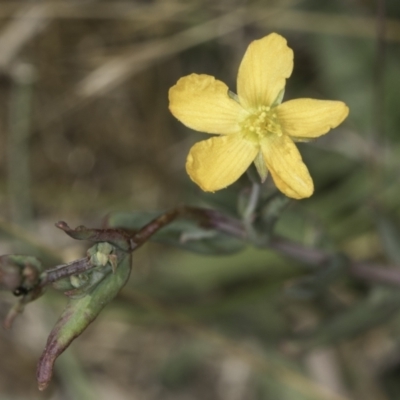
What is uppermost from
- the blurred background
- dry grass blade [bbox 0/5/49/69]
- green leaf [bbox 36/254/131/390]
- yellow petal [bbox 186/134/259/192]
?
yellow petal [bbox 186/134/259/192]

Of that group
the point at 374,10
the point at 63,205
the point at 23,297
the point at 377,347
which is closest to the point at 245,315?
the point at 377,347

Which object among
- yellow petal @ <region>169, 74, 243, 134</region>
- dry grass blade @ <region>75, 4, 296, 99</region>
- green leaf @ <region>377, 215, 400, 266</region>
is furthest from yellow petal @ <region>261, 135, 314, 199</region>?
dry grass blade @ <region>75, 4, 296, 99</region>

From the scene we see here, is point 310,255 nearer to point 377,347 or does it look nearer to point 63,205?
point 377,347

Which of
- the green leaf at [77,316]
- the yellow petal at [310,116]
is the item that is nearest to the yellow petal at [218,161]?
the yellow petal at [310,116]

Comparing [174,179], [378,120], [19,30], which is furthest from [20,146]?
[378,120]

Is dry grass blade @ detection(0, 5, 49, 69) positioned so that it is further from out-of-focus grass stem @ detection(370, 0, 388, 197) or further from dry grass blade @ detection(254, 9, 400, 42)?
out-of-focus grass stem @ detection(370, 0, 388, 197)

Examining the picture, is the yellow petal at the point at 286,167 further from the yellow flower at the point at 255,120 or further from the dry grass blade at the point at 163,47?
the dry grass blade at the point at 163,47
